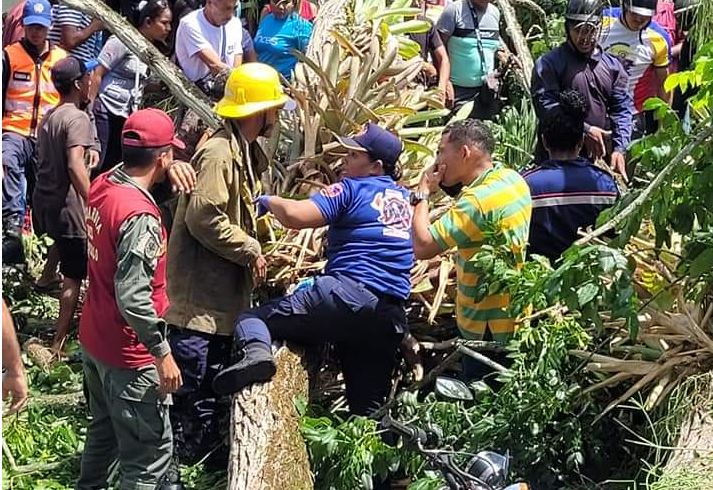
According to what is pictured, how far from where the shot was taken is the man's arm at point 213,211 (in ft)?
17.6

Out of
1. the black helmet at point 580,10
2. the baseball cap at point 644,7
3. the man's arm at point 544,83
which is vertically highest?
the black helmet at point 580,10

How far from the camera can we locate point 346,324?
18.0 ft

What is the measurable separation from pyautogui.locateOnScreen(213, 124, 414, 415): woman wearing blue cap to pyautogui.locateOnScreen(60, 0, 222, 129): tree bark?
70.7 inches

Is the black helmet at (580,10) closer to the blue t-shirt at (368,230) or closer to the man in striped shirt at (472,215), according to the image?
the man in striped shirt at (472,215)

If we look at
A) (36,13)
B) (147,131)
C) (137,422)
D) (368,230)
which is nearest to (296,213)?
(368,230)

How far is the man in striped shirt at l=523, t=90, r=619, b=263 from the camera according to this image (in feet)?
18.4

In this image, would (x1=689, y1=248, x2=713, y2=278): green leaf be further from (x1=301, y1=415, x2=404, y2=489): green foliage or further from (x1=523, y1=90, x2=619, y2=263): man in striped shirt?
(x1=301, y1=415, x2=404, y2=489): green foliage

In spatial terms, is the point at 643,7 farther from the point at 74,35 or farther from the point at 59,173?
the point at 74,35

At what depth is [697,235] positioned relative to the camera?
4855 mm

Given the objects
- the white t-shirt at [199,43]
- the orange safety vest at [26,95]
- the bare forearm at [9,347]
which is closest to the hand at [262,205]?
the bare forearm at [9,347]

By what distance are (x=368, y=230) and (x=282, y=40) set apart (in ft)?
11.6

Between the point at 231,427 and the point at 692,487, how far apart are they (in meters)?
2.00

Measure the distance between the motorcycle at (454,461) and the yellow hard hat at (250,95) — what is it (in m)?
2.21

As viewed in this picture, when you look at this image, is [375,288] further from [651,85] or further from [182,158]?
[651,85]
